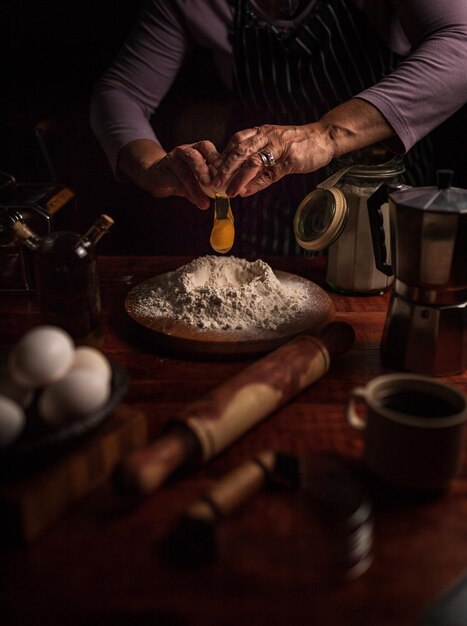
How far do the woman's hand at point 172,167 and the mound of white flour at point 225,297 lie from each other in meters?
0.20

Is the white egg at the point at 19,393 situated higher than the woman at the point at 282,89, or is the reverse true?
the woman at the point at 282,89

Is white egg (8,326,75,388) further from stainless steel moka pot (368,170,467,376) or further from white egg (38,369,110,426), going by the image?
stainless steel moka pot (368,170,467,376)

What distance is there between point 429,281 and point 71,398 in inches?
24.5

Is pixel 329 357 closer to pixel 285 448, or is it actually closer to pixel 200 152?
pixel 285 448

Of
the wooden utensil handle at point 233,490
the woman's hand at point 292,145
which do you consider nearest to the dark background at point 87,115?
the woman's hand at point 292,145

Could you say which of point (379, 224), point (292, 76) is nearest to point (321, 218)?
point (379, 224)

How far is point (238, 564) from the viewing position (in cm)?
75

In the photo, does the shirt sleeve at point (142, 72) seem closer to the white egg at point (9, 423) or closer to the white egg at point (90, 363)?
the white egg at point (90, 363)

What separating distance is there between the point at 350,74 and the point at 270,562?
1.76 metres

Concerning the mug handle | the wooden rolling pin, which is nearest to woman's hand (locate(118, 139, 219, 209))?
the wooden rolling pin

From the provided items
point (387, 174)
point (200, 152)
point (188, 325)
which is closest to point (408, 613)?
point (188, 325)

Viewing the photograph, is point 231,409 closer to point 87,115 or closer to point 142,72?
point 142,72

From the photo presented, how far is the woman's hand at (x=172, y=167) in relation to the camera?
1.54 m

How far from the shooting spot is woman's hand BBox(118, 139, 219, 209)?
1.54 metres
